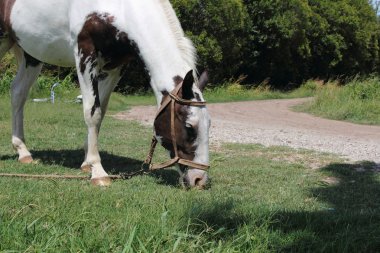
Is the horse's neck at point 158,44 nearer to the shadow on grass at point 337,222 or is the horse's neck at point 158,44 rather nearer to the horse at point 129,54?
the horse at point 129,54

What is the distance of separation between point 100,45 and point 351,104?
463 inches

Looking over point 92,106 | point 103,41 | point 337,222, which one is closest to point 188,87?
point 103,41

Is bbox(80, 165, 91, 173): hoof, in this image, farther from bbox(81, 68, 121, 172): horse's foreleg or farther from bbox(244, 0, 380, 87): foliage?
bbox(244, 0, 380, 87): foliage

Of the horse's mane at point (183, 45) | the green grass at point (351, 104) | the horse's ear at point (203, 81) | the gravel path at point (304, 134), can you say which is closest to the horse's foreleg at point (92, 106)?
the horse's mane at point (183, 45)

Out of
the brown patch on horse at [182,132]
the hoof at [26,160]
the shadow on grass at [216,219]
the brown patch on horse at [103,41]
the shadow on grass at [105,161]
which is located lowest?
the shadow on grass at [105,161]

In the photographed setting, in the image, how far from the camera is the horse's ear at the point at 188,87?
4332mm

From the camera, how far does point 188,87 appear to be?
4418 mm

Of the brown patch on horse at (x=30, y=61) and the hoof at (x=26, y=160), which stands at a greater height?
the brown patch on horse at (x=30, y=61)

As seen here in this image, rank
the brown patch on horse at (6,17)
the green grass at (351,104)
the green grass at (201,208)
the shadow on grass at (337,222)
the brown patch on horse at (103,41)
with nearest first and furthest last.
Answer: the green grass at (201,208) < the shadow on grass at (337,222) < the brown patch on horse at (103,41) < the brown patch on horse at (6,17) < the green grass at (351,104)

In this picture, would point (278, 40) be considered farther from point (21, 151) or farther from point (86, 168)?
point (86, 168)

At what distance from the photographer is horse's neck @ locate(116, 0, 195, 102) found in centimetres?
473

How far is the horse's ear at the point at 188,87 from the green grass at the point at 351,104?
993cm

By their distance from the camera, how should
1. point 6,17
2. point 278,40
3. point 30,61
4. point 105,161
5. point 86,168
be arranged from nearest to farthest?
1. point 86,168
2. point 6,17
3. point 105,161
4. point 30,61
5. point 278,40

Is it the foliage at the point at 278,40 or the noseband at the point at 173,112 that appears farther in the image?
the foliage at the point at 278,40
